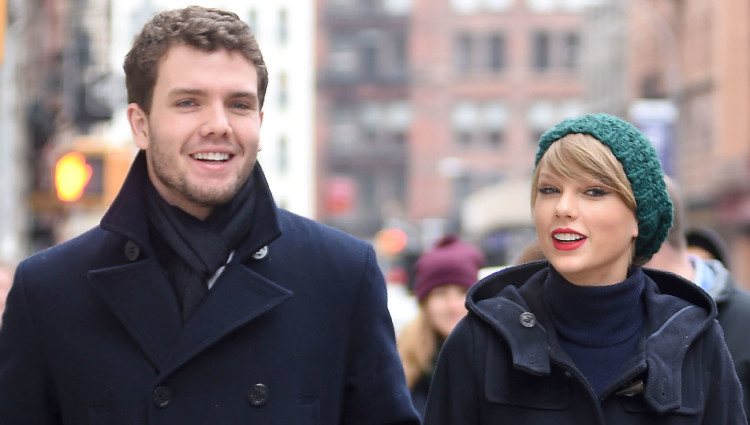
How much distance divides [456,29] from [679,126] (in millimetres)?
47812

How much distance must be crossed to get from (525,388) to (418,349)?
4.57 meters

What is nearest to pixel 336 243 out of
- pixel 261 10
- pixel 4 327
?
pixel 4 327

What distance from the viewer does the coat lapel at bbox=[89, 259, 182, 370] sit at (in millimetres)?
4656

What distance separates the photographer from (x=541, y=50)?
10656cm

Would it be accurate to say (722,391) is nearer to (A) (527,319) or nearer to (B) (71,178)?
(A) (527,319)

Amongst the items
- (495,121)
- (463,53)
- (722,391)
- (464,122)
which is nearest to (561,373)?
(722,391)

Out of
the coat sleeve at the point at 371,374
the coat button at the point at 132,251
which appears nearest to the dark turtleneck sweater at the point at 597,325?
the coat sleeve at the point at 371,374

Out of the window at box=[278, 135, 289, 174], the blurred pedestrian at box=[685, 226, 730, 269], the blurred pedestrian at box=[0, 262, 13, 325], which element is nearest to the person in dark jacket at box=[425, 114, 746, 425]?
the blurred pedestrian at box=[685, 226, 730, 269]

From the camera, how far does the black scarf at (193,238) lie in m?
4.64

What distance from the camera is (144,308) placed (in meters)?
4.69

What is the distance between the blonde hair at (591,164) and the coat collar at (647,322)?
31cm

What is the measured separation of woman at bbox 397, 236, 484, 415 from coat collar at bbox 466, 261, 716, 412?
404 cm

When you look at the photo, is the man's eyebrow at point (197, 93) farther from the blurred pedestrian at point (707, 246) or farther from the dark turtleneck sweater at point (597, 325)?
the blurred pedestrian at point (707, 246)

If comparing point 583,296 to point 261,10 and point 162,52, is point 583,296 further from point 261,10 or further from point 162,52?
point 261,10
